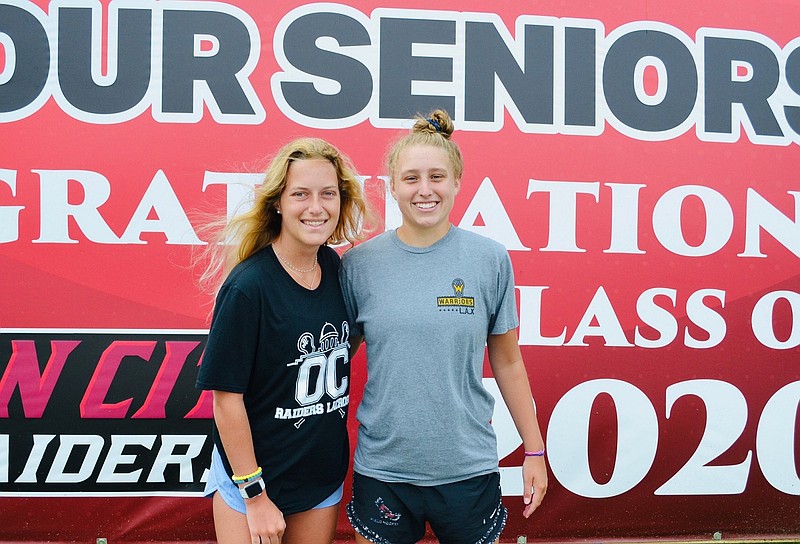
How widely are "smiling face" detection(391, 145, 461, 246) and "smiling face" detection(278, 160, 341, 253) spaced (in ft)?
0.53

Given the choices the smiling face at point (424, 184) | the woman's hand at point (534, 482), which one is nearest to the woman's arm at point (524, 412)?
the woman's hand at point (534, 482)

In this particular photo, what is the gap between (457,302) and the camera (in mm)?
1281

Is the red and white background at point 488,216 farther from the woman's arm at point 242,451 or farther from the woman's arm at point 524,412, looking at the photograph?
the woman's arm at point 242,451

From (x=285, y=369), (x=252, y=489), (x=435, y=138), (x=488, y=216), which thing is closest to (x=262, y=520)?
(x=252, y=489)

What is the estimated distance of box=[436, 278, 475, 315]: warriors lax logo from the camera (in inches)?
50.0

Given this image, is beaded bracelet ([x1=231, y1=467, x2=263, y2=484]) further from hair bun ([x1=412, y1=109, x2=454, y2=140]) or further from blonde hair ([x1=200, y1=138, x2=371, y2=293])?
hair bun ([x1=412, y1=109, x2=454, y2=140])

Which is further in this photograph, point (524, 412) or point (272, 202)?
point (524, 412)

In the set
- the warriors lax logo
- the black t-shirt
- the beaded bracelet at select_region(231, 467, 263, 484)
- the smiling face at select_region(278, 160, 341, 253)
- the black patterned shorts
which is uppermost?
the smiling face at select_region(278, 160, 341, 253)

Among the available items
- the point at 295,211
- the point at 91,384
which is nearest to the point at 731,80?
the point at 295,211

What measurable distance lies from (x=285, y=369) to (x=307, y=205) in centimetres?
35

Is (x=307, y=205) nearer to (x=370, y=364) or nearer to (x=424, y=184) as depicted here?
(x=424, y=184)

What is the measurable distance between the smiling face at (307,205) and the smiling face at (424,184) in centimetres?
16

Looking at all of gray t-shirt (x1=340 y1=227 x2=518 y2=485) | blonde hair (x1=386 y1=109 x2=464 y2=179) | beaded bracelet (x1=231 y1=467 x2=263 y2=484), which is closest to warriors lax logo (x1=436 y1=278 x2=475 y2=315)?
gray t-shirt (x1=340 y1=227 x2=518 y2=485)

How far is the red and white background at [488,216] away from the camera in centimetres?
210
